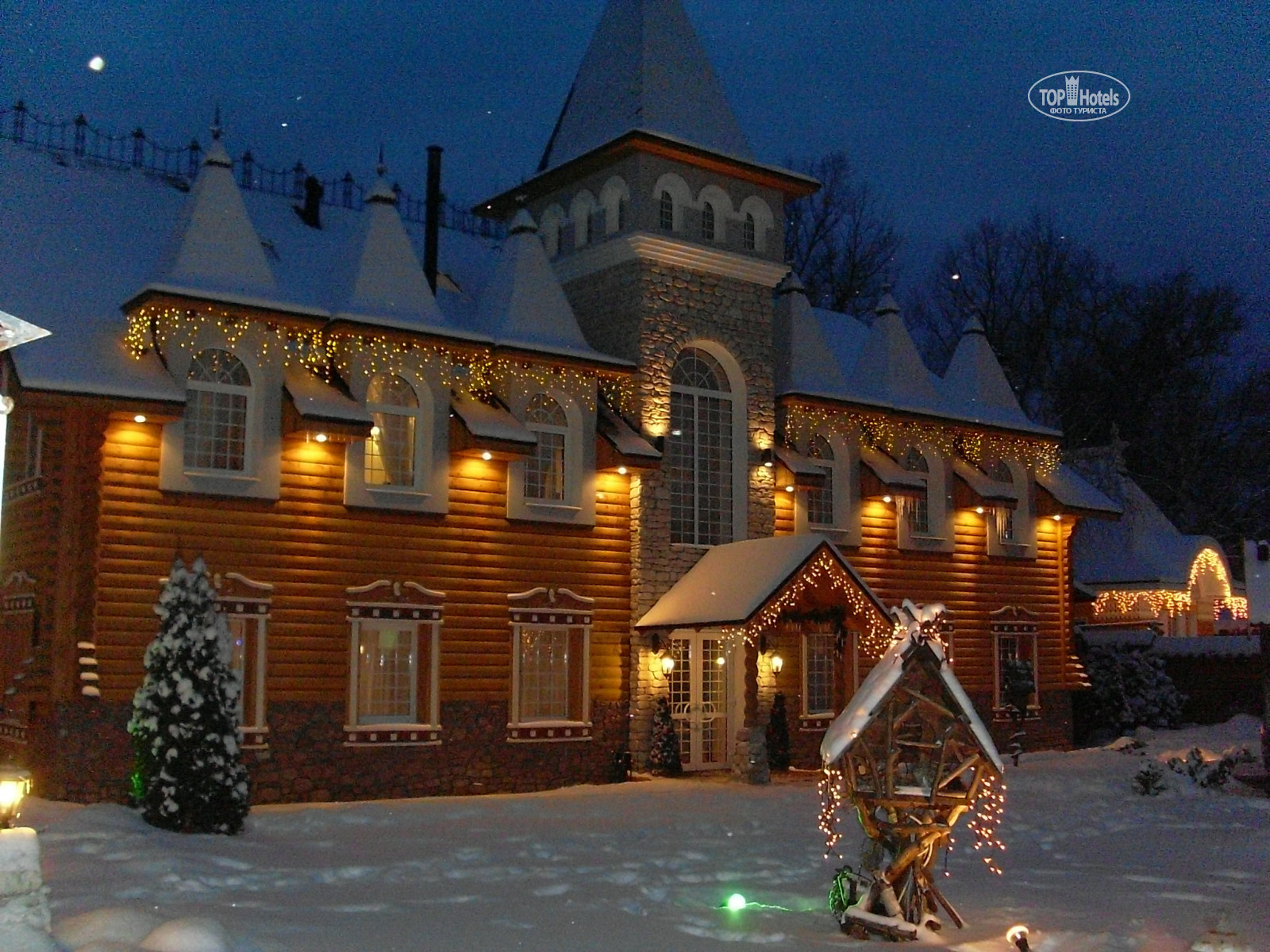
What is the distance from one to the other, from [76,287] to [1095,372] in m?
33.4

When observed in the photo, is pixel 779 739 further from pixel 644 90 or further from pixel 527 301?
pixel 644 90

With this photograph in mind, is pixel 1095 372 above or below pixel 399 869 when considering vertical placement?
above

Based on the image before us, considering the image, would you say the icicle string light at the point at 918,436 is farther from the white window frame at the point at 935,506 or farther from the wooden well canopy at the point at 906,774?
the wooden well canopy at the point at 906,774

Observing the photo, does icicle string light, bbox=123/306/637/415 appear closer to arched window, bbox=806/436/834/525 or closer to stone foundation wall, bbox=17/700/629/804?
arched window, bbox=806/436/834/525

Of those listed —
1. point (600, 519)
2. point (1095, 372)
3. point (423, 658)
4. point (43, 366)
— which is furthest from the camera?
point (1095, 372)

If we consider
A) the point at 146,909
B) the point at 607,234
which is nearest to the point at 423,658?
the point at 607,234

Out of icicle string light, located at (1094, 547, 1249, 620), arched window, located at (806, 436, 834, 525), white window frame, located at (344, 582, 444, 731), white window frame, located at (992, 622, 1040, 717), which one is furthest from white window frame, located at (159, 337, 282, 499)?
icicle string light, located at (1094, 547, 1249, 620)

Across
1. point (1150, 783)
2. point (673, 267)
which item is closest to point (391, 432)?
point (673, 267)

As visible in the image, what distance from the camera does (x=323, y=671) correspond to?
57.8 ft

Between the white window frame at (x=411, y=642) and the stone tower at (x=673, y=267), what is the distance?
344 cm

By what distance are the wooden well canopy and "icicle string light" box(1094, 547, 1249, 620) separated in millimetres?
27011

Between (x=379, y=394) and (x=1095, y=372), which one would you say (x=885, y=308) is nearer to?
(x=379, y=394)

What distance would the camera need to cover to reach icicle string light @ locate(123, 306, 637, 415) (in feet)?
55.2

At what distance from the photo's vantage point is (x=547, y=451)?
20.3 m
